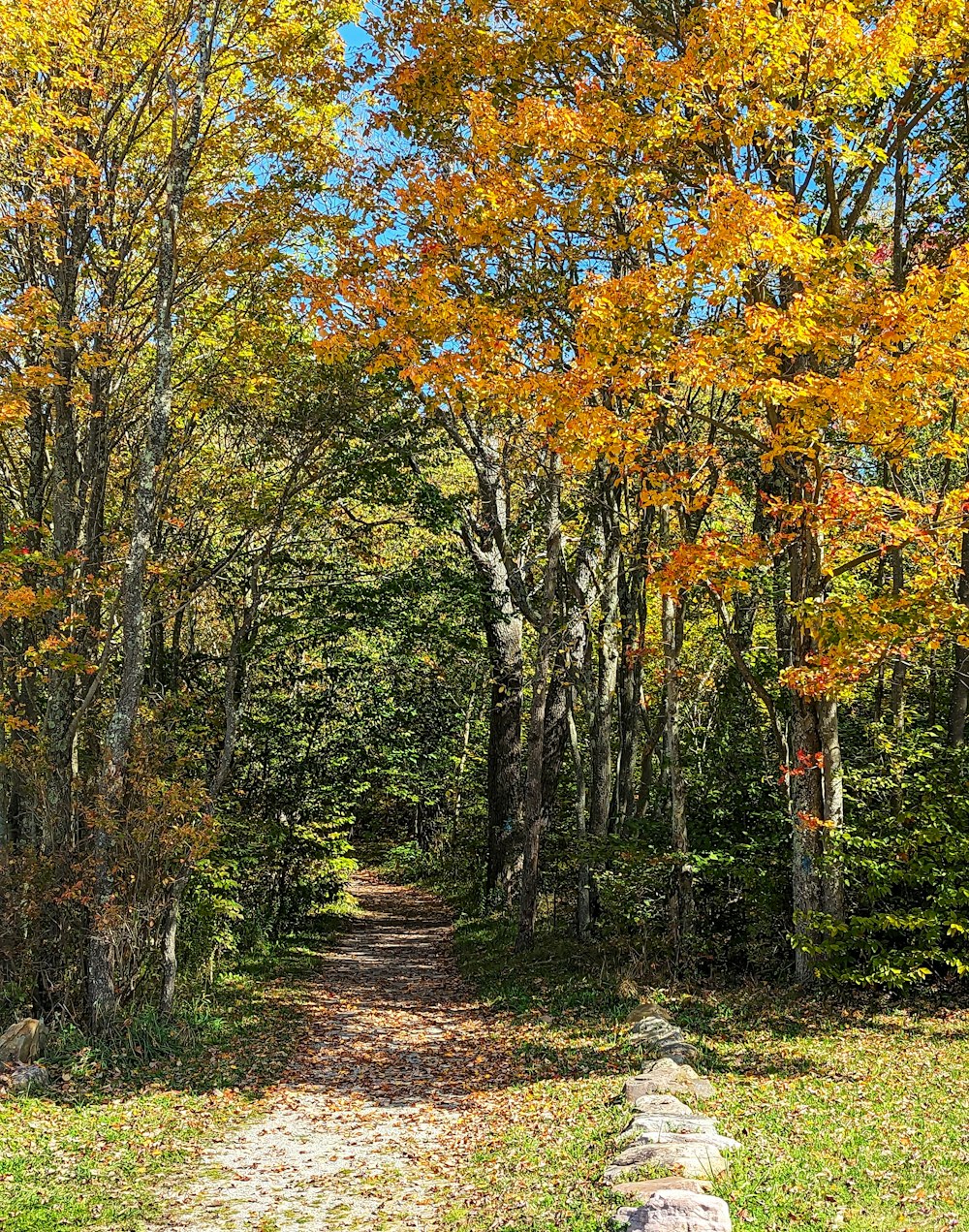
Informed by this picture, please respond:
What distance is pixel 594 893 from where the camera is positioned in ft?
47.7

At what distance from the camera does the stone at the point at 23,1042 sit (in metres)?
8.88

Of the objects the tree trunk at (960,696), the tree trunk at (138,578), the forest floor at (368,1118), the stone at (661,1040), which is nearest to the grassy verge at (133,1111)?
the forest floor at (368,1118)

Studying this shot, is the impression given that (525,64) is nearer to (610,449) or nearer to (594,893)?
(610,449)

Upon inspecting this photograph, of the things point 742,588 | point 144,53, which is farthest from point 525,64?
point 742,588

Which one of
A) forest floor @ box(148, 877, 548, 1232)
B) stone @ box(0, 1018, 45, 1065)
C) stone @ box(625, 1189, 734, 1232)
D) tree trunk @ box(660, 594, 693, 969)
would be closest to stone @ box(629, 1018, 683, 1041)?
forest floor @ box(148, 877, 548, 1232)

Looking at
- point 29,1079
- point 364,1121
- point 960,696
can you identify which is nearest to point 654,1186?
point 364,1121

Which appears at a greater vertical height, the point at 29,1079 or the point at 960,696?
the point at 960,696

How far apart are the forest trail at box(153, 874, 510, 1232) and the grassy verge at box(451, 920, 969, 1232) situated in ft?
1.38

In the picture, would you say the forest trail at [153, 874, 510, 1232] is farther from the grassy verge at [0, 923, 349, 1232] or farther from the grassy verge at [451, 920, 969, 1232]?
the grassy verge at [451, 920, 969, 1232]

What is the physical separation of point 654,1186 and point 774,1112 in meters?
1.94

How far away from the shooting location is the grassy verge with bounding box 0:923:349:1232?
6.20 meters

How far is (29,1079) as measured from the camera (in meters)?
8.42

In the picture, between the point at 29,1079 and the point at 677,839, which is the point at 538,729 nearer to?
the point at 677,839

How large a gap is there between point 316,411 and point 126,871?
6021 millimetres
